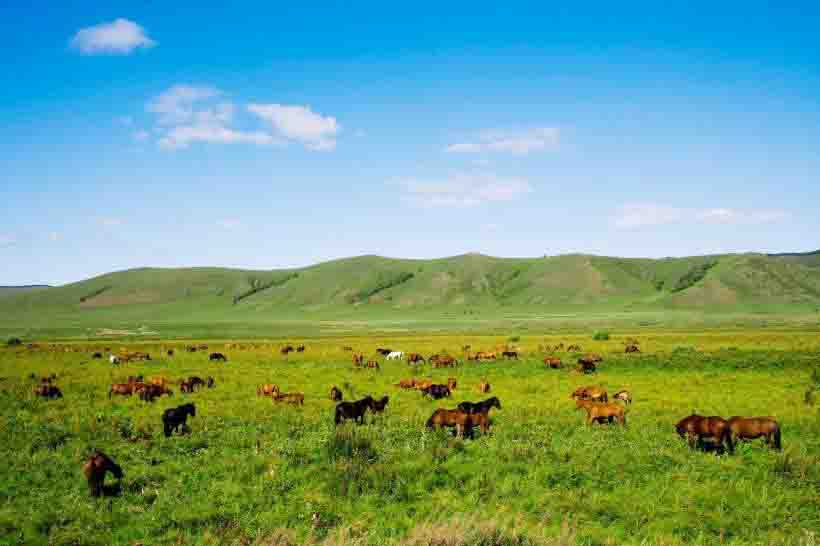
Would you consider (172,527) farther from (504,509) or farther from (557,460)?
(557,460)

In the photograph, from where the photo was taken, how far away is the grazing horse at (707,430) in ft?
43.8

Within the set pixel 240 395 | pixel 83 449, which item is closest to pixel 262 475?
pixel 83 449

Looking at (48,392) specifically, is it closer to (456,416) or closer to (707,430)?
(456,416)

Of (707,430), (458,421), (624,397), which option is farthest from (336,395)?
(707,430)

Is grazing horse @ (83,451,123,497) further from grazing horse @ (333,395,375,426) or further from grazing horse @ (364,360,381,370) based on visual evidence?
grazing horse @ (364,360,381,370)

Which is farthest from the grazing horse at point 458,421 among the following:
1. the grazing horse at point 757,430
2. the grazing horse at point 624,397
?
the grazing horse at point 624,397

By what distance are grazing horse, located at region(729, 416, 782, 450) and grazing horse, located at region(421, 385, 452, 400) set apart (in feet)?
35.3

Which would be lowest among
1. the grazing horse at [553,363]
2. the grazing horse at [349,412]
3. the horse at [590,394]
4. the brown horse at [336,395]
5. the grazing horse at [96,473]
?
the grazing horse at [553,363]

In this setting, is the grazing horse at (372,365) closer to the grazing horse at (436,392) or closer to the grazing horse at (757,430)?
the grazing horse at (436,392)

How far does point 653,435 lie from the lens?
14695 millimetres

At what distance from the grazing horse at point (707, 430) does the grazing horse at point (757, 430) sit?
11.0 inches

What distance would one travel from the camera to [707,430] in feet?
44.5

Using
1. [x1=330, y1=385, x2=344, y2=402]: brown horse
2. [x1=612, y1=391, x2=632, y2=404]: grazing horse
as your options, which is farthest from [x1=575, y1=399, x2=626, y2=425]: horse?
[x1=330, y1=385, x2=344, y2=402]: brown horse

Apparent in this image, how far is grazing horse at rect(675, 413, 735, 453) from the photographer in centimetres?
1334
